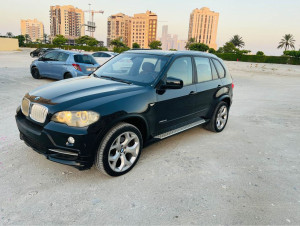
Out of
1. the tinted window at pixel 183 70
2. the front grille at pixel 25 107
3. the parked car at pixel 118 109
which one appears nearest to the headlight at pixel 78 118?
the parked car at pixel 118 109

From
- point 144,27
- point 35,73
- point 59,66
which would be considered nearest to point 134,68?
point 59,66

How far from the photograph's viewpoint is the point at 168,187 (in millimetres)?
3061

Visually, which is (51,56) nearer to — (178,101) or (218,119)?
(218,119)

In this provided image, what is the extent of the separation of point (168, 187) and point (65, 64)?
27.5ft

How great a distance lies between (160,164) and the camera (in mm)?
3662

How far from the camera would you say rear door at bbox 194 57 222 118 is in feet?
14.4

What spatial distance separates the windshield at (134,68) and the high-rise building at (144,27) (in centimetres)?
18458

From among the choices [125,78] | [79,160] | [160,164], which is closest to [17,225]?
[79,160]

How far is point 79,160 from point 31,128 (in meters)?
0.79

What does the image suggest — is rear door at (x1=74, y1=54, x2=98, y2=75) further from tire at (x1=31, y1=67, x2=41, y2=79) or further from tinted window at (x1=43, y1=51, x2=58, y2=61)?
tire at (x1=31, y1=67, x2=41, y2=79)

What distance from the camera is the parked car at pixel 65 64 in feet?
31.9

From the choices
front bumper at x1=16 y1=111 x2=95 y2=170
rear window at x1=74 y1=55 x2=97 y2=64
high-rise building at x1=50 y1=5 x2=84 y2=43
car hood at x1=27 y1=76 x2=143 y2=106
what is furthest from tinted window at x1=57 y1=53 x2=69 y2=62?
high-rise building at x1=50 y1=5 x2=84 y2=43

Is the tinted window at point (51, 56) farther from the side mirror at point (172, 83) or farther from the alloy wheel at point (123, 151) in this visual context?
the alloy wheel at point (123, 151)

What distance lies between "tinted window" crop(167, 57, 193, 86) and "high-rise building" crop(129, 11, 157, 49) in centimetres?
18480
